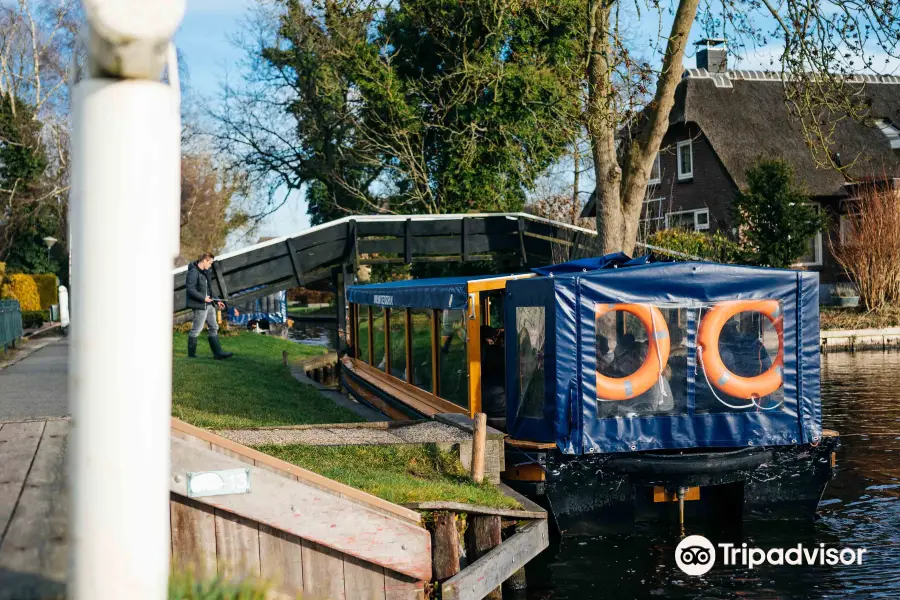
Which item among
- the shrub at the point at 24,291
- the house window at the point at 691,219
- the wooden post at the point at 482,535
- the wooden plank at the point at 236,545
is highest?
the house window at the point at 691,219

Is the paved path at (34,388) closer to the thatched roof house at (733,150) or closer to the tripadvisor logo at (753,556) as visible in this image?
the tripadvisor logo at (753,556)

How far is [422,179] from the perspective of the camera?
2888 centimetres

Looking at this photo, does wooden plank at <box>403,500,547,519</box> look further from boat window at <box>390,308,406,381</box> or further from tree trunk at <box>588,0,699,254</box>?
tree trunk at <box>588,0,699,254</box>

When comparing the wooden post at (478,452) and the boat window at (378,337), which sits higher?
the boat window at (378,337)

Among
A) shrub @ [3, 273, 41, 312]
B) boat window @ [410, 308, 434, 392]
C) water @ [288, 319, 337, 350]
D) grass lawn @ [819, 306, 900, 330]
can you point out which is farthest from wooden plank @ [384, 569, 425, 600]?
shrub @ [3, 273, 41, 312]

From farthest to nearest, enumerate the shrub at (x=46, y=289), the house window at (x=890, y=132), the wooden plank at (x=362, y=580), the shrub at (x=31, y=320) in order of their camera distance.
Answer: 1. the house window at (x=890, y=132)
2. the shrub at (x=46, y=289)
3. the shrub at (x=31, y=320)
4. the wooden plank at (x=362, y=580)

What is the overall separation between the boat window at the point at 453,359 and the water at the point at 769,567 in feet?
8.03

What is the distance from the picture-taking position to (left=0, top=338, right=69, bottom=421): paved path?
33.3 feet

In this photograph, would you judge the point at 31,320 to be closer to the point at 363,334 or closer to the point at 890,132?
the point at 363,334

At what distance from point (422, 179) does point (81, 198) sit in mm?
27311

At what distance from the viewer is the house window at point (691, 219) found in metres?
36.9

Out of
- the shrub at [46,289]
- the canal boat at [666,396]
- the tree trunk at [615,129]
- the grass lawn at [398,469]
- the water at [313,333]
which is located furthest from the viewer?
the water at [313,333]

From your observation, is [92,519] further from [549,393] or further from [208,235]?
[208,235]

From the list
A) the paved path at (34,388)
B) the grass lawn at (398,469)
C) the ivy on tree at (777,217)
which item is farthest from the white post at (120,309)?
the ivy on tree at (777,217)
